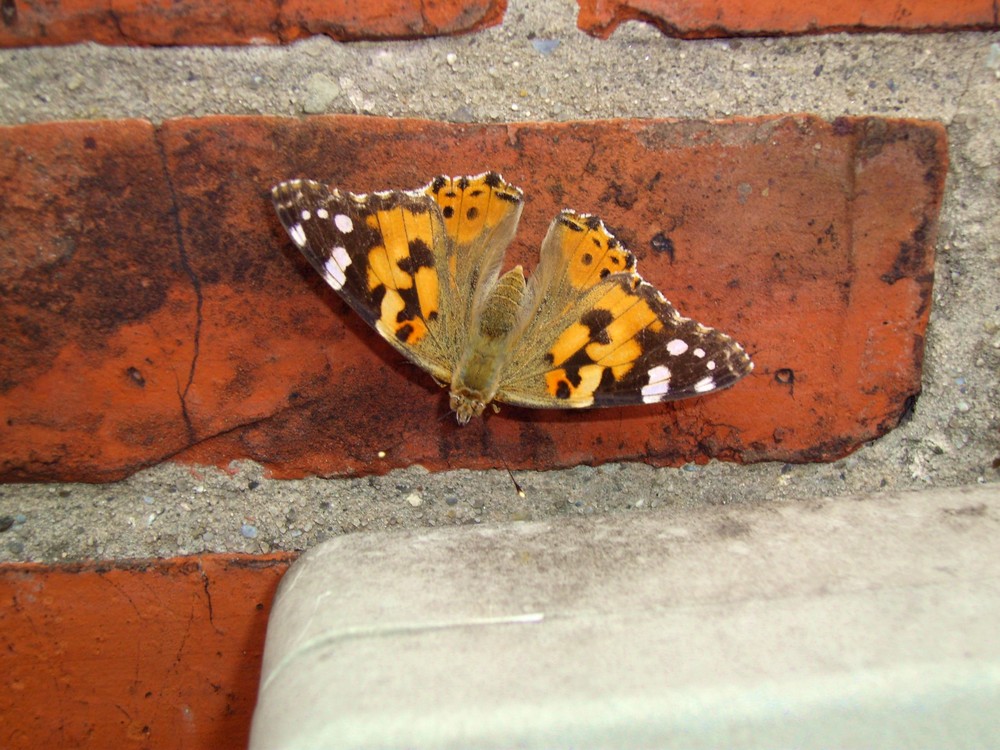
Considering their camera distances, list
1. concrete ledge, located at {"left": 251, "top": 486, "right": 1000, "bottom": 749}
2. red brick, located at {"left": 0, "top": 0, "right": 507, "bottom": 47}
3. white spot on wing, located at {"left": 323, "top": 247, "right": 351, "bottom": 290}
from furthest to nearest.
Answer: white spot on wing, located at {"left": 323, "top": 247, "right": 351, "bottom": 290}, red brick, located at {"left": 0, "top": 0, "right": 507, "bottom": 47}, concrete ledge, located at {"left": 251, "top": 486, "right": 1000, "bottom": 749}

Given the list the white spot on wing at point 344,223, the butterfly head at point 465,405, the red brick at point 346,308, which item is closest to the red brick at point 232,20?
the red brick at point 346,308

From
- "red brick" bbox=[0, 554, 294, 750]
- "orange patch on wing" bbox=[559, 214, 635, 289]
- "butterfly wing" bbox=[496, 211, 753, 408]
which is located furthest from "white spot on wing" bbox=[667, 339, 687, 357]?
"red brick" bbox=[0, 554, 294, 750]

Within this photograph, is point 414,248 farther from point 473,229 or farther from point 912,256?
point 912,256

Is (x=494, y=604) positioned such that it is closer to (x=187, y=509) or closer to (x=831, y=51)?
(x=187, y=509)

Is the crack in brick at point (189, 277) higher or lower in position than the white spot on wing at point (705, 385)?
higher

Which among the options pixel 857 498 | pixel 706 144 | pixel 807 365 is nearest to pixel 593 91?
pixel 706 144

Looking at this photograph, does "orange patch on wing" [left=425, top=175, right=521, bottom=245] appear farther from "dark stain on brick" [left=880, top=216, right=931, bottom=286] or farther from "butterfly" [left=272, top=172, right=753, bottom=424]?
"dark stain on brick" [left=880, top=216, right=931, bottom=286]

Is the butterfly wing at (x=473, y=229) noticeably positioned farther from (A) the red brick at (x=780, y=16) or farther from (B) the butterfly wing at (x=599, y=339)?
(A) the red brick at (x=780, y=16)
